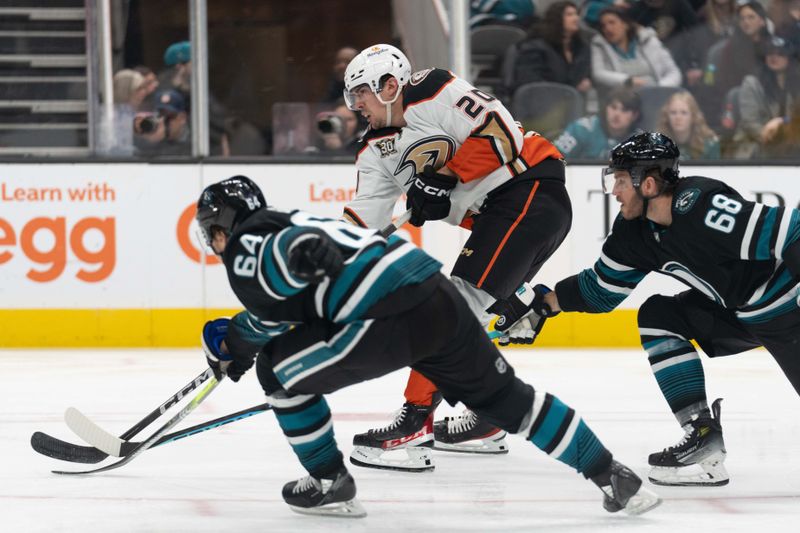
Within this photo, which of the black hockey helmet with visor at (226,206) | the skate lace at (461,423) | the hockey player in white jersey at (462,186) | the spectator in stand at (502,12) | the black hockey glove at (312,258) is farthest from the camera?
the spectator in stand at (502,12)

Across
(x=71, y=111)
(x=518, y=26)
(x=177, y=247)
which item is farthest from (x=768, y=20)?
(x=71, y=111)

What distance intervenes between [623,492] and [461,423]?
101cm

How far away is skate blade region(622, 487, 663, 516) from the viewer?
250 centimetres

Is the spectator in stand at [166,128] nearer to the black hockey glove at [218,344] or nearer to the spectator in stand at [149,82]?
the spectator in stand at [149,82]

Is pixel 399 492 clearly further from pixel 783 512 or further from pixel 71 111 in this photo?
pixel 71 111

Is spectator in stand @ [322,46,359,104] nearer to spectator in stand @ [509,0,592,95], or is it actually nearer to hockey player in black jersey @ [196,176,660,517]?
spectator in stand @ [509,0,592,95]

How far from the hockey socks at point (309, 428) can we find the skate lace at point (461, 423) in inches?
35.9

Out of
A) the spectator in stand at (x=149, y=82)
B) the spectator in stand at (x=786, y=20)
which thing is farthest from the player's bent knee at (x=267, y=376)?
the spectator in stand at (x=786, y=20)

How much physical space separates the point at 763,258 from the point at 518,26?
3.85 metres

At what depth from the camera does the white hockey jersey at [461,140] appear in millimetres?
3322

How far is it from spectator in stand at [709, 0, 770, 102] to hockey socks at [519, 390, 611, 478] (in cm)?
428

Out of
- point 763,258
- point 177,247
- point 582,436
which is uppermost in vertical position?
point 763,258

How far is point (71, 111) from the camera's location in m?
6.30

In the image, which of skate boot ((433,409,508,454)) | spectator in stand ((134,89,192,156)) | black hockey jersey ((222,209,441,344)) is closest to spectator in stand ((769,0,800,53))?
spectator in stand ((134,89,192,156))
